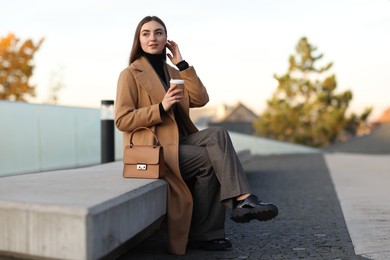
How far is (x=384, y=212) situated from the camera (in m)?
5.27

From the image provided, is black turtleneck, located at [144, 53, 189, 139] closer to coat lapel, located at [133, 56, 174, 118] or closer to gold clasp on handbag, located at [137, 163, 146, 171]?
coat lapel, located at [133, 56, 174, 118]

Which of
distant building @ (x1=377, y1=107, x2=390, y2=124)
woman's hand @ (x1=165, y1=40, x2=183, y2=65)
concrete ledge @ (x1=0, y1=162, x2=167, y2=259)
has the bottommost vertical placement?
distant building @ (x1=377, y1=107, x2=390, y2=124)

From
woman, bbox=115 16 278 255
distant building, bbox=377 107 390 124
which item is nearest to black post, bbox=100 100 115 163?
woman, bbox=115 16 278 255

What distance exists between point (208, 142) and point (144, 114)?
1.59ft

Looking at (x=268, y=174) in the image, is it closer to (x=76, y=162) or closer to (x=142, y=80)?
(x=76, y=162)

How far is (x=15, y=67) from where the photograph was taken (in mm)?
27328

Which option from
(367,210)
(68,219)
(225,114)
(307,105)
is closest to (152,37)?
(68,219)

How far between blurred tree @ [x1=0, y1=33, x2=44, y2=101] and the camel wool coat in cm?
2483

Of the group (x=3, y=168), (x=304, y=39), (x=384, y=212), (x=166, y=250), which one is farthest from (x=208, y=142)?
(x=304, y=39)

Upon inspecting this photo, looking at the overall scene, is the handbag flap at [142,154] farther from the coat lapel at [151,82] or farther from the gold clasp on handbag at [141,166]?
the coat lapel at [151,82]

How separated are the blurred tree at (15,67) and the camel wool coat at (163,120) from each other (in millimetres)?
24835

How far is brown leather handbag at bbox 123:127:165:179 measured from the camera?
3.36 metres

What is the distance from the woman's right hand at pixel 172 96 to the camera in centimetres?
338

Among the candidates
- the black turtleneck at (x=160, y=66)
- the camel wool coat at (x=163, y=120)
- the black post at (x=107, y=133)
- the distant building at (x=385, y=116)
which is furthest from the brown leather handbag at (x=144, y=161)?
the distant building at (x=385, y=116)
